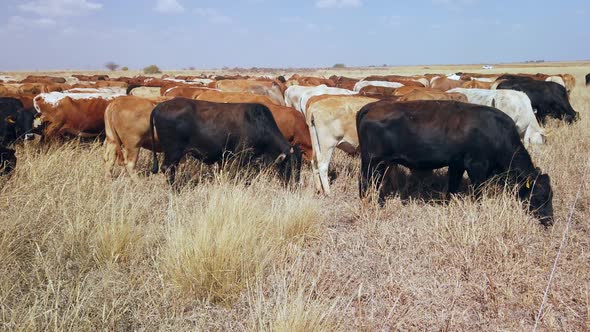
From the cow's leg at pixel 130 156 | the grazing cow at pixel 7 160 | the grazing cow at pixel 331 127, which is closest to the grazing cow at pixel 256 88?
the grazing cow at pixel 331 127

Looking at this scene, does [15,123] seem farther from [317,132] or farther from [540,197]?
[540,197]

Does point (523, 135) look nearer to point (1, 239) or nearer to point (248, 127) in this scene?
point (248, 127)

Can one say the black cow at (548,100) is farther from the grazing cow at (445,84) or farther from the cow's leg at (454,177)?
the cow's leg at (454,177)

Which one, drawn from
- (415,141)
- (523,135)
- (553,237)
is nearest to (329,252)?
(415,141)

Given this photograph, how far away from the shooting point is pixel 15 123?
8773mm

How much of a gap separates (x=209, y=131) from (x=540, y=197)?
4.74 meters

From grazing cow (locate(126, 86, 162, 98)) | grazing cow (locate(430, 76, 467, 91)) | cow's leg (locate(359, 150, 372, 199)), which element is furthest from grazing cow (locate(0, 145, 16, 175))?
grazing cow (locate(430, 76, 467, 91))

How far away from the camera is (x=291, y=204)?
495cm

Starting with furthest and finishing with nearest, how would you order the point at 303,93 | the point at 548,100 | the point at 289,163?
the point at 548,100
the point at 303,93
the point at 289,163

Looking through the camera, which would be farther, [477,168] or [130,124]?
[130,124]

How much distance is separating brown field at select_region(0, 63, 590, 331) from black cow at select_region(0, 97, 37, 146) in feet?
11.5

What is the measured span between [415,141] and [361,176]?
993 millimetres

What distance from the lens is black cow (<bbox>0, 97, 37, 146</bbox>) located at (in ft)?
27.7

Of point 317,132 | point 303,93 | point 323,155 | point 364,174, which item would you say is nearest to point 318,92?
point 303,93
